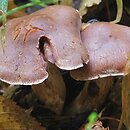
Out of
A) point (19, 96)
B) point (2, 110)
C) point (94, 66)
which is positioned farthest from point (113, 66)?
point (19, 96)

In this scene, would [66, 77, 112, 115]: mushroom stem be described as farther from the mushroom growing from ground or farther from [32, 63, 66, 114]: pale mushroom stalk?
the mushroom growing from ground

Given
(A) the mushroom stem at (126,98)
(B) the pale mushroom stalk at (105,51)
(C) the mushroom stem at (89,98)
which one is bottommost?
(C) the mushroom stem at (89,98)

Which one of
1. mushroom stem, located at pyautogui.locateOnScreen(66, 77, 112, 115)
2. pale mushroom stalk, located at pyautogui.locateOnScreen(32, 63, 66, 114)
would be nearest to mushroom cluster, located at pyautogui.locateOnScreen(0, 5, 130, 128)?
pale mushroom stalk, located at pyautogui.locateOnScreen(32, 63, 66, 114)

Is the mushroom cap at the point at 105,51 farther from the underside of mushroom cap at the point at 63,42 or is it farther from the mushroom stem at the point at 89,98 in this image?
the mushroom stem at the point at 89,98

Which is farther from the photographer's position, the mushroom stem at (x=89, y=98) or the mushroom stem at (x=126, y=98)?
the mushroom stem at (x=89, y=98)

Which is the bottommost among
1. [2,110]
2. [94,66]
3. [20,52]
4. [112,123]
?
[112,123]

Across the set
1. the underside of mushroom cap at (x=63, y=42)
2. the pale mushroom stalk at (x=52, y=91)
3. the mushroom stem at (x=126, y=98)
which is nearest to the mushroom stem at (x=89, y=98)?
the pale mushroom stalk at (x=52, y=91)

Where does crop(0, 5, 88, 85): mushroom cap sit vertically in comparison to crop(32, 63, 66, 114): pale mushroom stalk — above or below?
above

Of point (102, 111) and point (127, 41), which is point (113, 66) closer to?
point (127, 41)

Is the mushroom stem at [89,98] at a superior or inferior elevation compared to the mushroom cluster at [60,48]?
inferior
